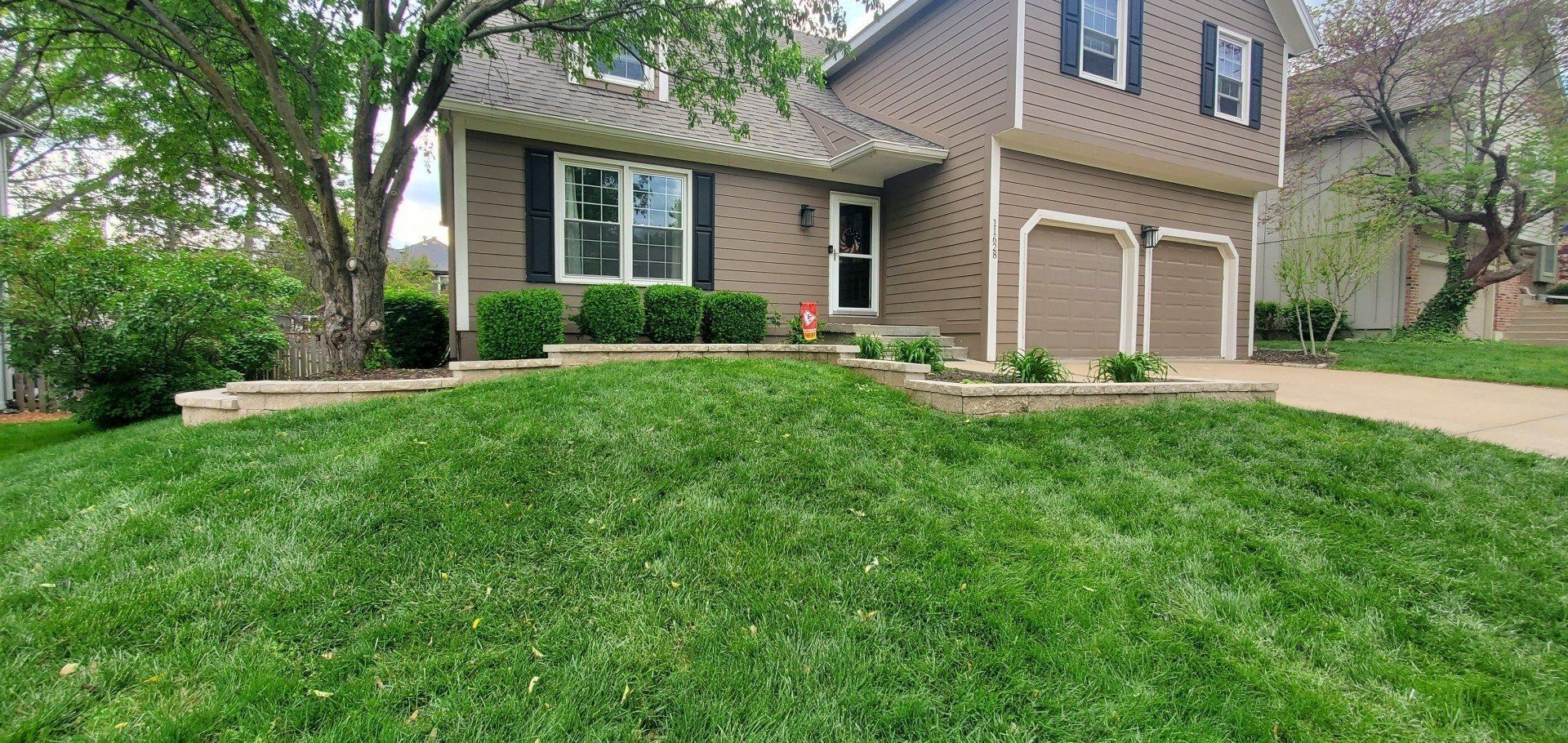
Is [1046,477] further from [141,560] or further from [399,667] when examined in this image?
[141,560]

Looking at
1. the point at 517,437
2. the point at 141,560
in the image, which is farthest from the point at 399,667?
the point at 517,437

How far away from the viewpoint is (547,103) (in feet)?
22.9

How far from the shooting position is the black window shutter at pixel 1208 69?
8852 millimetres

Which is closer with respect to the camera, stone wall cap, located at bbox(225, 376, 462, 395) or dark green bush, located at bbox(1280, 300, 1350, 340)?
stone wall cap, located at bbox(225, 376, 462, 395)

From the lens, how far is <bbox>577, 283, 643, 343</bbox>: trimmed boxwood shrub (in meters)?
6.12

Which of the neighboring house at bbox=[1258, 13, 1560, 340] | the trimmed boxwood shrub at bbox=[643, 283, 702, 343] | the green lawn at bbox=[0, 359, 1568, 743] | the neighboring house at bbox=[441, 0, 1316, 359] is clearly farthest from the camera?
the neighboring house at bbox=[1258, 13, 1560, 340]

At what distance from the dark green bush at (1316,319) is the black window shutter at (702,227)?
12.3 meters

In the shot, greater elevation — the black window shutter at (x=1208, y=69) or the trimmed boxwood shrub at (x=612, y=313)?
the black window shutter at (x=1208, y=69)

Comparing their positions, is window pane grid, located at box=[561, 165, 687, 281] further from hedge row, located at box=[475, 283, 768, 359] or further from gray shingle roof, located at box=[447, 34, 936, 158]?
hedge row, located at box=[475, 283, 768, 359]

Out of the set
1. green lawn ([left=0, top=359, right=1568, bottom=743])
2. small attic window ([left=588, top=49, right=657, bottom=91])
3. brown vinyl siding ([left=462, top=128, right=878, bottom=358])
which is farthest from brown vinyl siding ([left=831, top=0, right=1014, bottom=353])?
green lawn ([left=0, top=359, right=1568, bottom=743])

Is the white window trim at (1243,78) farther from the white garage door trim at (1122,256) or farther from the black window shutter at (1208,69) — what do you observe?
the white garage door trim at (1122,256)

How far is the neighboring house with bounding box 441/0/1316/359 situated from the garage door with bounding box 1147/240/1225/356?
41 mm

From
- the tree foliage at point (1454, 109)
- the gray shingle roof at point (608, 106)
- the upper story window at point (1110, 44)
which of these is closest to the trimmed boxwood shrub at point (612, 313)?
the gray shingle roof at point (608, 106)

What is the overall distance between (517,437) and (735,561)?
1.73 metres
